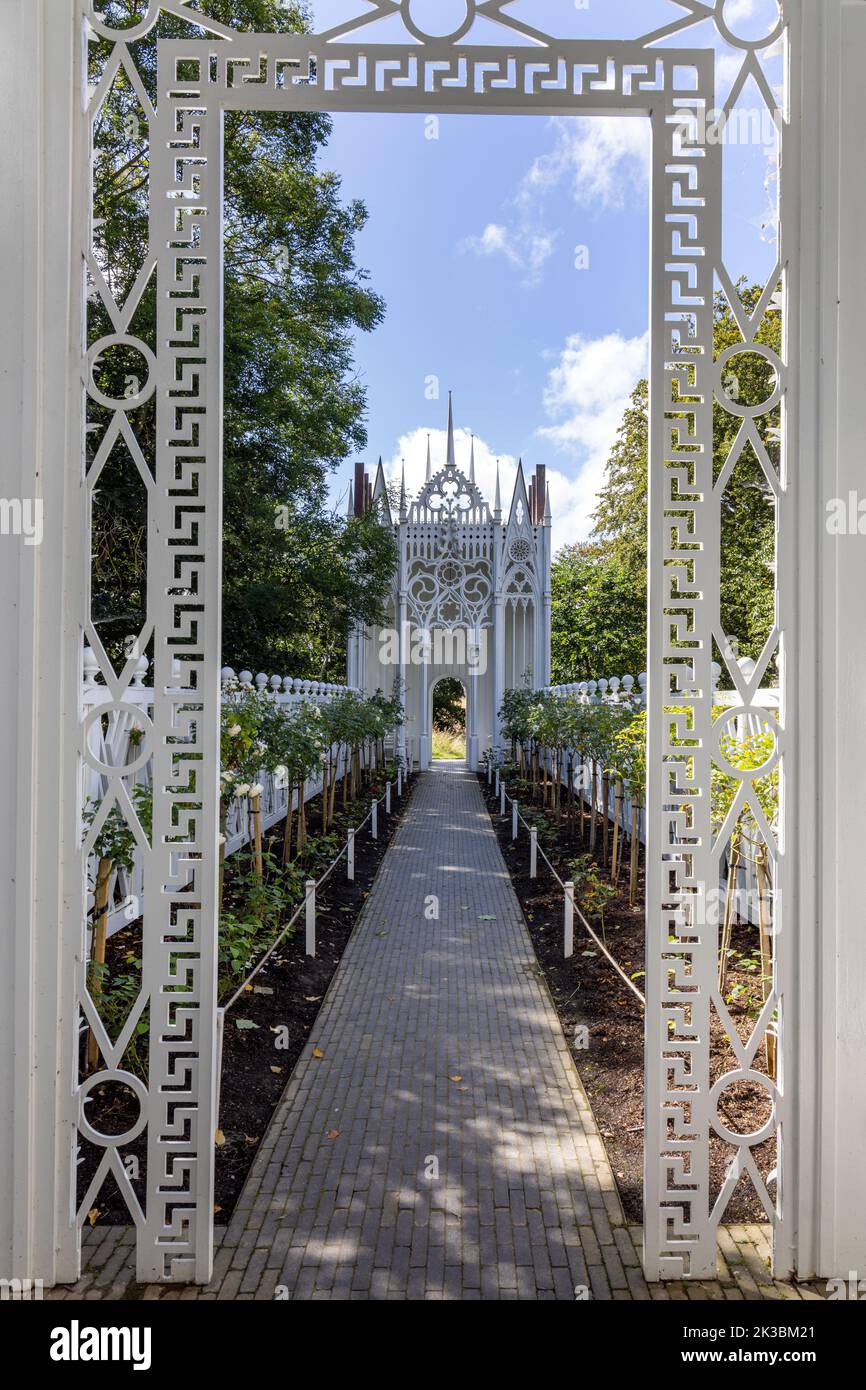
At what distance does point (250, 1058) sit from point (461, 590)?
63.8 ft

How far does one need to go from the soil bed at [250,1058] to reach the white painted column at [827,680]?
211cm

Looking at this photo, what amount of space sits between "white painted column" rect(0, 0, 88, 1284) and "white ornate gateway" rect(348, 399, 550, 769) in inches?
791

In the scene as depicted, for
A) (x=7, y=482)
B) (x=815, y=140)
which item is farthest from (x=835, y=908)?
(x=7, y=482)

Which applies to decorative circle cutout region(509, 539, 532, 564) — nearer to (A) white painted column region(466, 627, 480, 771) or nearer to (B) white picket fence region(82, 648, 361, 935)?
(A) white painted column region(466, 627, 480, 771)

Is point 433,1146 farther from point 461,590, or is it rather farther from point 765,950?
point 461,590

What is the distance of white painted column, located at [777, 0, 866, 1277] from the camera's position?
265 cm

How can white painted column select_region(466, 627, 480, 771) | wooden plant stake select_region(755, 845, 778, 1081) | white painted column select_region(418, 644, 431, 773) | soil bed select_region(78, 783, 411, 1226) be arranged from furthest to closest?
white painted column select_region(466, 627, 480, 771) < white painted column select_region(418, 644, 431, 773) < wooden plant stake select_region(755, 845, 778, 1081) < soil bed select_region(78, 783, 411, 1226)

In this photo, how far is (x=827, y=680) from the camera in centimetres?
265

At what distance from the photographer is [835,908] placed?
265 centimetres

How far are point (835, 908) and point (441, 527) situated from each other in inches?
845

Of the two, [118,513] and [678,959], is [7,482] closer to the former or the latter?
[678,959]

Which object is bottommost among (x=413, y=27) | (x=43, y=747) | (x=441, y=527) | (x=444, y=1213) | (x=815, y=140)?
(x=444, y=1213)

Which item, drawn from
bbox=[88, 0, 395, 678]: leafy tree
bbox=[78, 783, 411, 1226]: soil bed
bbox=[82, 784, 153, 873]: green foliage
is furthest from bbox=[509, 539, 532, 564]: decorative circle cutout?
bbox=[82, 784, 153, 873]: green foliage

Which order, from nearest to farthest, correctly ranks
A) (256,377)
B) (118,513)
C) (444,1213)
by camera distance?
(444,1213) < (118,513) < (256,377)
